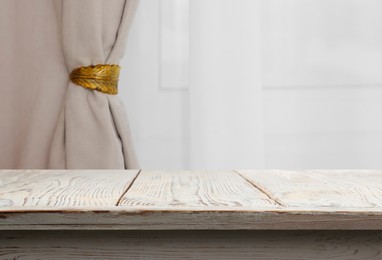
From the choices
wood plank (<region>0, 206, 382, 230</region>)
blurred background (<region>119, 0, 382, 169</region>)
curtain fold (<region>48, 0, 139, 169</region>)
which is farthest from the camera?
blurred background (<region>119, 0, 382, 169</region>)

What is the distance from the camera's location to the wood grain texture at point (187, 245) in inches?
21.2

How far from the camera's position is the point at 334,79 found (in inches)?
56.7

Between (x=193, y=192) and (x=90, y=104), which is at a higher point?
(x=90, y=104)

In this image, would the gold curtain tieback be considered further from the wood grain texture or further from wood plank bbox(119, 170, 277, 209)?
the wood grain texture

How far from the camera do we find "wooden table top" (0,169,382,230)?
20.2 inches

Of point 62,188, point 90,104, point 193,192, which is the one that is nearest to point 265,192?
point 193,192

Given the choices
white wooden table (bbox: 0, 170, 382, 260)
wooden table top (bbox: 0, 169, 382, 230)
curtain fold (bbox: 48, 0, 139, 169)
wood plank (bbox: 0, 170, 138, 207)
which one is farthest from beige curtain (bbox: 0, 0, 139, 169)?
white wooden table (bbox: 0, 170, 382, 260)

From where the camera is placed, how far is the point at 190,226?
1.70 feet

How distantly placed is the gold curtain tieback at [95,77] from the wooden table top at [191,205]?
0.60 m

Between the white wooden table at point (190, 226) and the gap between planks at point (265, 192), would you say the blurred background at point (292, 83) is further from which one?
the white wooden table at point (190, 226)

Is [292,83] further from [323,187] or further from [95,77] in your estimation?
[323,187]

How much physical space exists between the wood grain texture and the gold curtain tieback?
803mm

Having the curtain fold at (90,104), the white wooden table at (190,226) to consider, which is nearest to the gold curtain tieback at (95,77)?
the curtain fold at (90,104)

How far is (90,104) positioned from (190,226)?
85 centimetres
